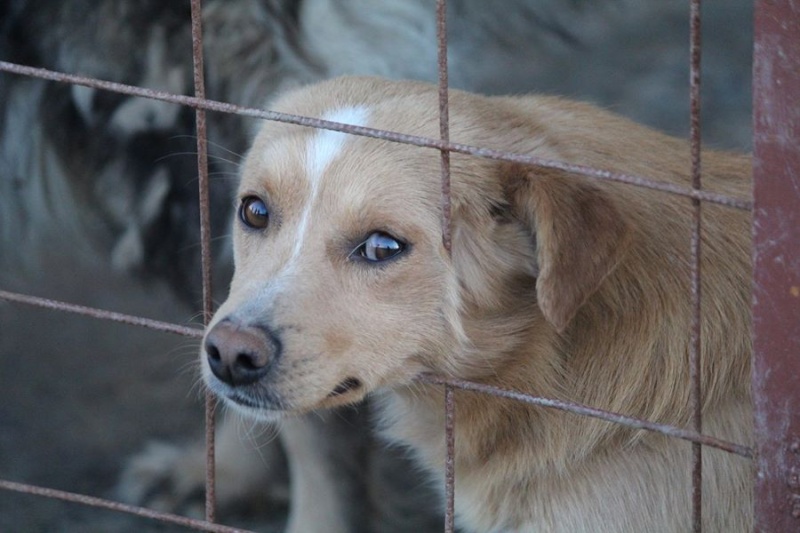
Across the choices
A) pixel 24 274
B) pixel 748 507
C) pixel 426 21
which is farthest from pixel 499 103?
pixel 24 274

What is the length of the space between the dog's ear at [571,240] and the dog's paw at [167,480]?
8.48ft

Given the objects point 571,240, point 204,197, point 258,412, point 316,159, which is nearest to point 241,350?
point 258,412

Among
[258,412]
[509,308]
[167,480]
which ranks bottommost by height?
[167,480]

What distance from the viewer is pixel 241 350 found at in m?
2.61

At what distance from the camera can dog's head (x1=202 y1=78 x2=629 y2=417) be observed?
2611 millimetres

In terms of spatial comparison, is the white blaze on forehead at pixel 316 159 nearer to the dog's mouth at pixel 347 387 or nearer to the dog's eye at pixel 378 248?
the dog's eye at pixel 378 248

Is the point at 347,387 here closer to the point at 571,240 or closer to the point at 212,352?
the point at 212,352

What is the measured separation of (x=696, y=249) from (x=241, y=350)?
3.29 ft

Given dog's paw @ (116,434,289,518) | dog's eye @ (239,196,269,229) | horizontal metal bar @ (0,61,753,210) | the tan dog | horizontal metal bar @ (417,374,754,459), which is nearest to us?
horizontal metal bar @ (0,61,753,210)

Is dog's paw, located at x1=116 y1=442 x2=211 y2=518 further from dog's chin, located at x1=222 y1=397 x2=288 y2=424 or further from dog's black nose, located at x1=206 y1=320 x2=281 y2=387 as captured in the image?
dog's black nose, located at x1=206 y1=320 x2=281 y2=387

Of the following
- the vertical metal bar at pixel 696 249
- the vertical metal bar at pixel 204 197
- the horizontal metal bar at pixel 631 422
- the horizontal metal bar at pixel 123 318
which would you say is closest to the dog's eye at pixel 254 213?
the vertical metal bar at pixel 204 197

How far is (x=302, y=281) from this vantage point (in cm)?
272

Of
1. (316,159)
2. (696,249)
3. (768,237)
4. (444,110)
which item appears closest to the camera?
(768,237)

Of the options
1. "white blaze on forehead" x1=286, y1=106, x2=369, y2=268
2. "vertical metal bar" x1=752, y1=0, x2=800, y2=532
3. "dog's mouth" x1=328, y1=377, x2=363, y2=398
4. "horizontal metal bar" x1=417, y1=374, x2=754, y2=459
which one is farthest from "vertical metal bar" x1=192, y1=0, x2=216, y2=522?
"vertical metal bar" x1=752, y1=0, x2=800, y2=532
